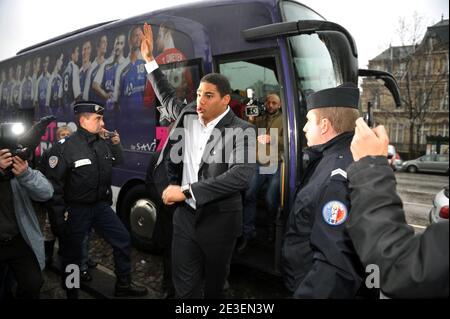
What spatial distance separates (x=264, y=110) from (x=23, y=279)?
267 centimetres

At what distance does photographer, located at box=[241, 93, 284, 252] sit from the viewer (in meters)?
3.74

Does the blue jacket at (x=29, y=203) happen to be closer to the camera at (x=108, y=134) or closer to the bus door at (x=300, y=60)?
the camera at (x=108, y=134)

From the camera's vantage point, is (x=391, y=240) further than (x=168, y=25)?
No

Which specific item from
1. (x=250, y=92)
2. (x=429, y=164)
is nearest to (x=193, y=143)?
(x=250, y=92)

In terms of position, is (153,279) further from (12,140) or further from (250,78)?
(250,78)

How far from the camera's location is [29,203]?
2301mm

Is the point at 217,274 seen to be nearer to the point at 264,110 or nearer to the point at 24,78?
the point at 264,110

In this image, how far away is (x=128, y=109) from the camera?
14.9 ft

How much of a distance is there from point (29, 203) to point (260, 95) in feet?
7.67

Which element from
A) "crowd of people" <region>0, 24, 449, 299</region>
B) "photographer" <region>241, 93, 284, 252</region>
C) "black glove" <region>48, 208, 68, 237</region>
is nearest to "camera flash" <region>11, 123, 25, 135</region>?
"crowd of people" <region>0, 24, 449, 299</region>

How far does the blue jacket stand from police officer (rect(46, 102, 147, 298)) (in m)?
0.46
